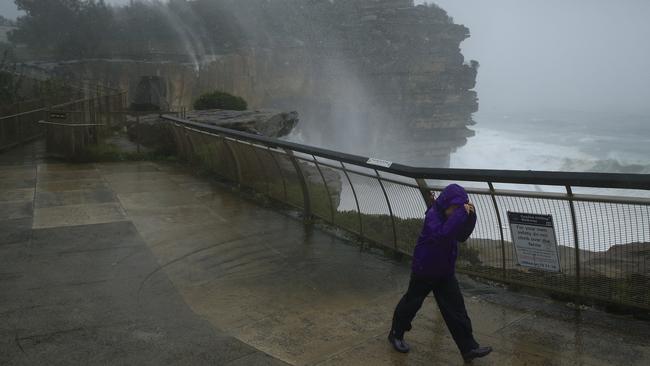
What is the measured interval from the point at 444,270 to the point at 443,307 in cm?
29

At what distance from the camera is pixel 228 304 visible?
570 cm

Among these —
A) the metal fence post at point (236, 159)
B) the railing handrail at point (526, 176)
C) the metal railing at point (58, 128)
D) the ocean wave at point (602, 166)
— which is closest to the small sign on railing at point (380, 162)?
the railing handrail at point (526, 176)

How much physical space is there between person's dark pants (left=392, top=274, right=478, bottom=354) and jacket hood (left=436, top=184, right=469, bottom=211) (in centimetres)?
61

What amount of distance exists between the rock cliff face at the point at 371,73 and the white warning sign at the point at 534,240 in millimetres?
77819

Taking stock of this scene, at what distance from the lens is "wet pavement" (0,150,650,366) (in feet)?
15.1

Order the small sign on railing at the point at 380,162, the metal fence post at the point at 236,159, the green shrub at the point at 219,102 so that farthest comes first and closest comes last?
the green shrub at the point at 219,102
the metal fence post at the point at 236,159
the small sign on railing at the point at 380,162

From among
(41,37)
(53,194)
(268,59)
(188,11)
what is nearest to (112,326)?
(53,194)

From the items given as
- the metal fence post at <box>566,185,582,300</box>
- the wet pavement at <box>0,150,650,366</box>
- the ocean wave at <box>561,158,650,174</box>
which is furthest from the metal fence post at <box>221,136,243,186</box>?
the ocean wave at <box>561,158,650,174</box>

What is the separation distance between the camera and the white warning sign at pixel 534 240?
5.32 meters

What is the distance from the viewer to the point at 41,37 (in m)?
62.0

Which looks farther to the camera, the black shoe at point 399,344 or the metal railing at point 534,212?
the metal railing at point 534,212

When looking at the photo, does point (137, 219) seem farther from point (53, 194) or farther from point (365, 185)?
point (365, 185)

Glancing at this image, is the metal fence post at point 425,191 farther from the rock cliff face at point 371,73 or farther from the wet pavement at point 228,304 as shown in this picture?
the rock cliff face at point 371,73

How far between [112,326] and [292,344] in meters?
1.58
